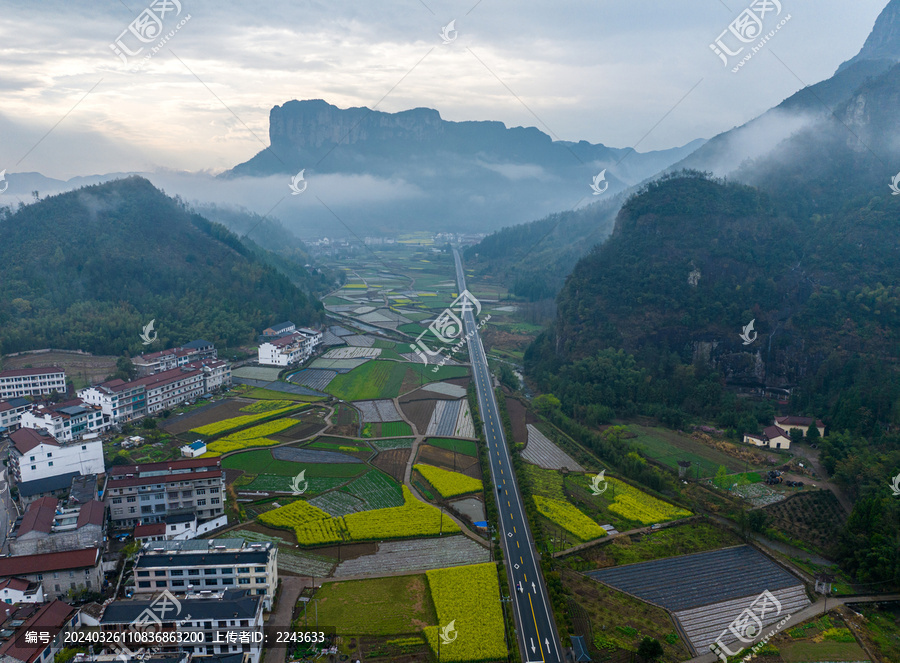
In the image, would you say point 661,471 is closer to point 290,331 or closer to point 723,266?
point 723,266

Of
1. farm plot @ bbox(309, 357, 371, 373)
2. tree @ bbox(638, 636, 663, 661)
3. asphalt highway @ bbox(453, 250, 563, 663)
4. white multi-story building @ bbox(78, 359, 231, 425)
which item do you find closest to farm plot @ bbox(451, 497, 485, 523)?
asphalt highway @ bbox(453, 250, 563, 663)

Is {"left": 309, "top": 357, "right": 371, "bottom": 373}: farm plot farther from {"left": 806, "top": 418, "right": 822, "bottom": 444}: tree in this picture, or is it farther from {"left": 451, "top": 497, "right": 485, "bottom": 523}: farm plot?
{"left": 806, "top": 418, "right": 822, "bottom": 444}: tree

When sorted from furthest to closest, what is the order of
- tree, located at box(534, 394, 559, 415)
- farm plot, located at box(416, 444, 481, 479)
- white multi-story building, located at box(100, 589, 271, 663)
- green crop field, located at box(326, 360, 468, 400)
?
green crop field, located at box(326, 360, 468, 400)
tree, located at box(534, 394, 559, 415)
farm plot, located at box(416, 444, 481, 479)
white multi-story building, located at box(100, 589, 271, 663)

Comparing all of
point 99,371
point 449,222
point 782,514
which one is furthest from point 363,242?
point 782,514

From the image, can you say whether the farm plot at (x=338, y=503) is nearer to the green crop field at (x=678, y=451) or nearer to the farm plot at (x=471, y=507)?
the farm plot at (x=471, y=507)

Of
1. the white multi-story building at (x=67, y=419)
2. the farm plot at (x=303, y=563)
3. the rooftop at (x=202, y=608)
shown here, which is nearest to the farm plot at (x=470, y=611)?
the farm plot at (x=303, y=563)

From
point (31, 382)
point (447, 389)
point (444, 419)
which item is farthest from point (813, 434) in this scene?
point (31, 382)

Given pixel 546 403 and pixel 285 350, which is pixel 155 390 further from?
pixel 546 403
